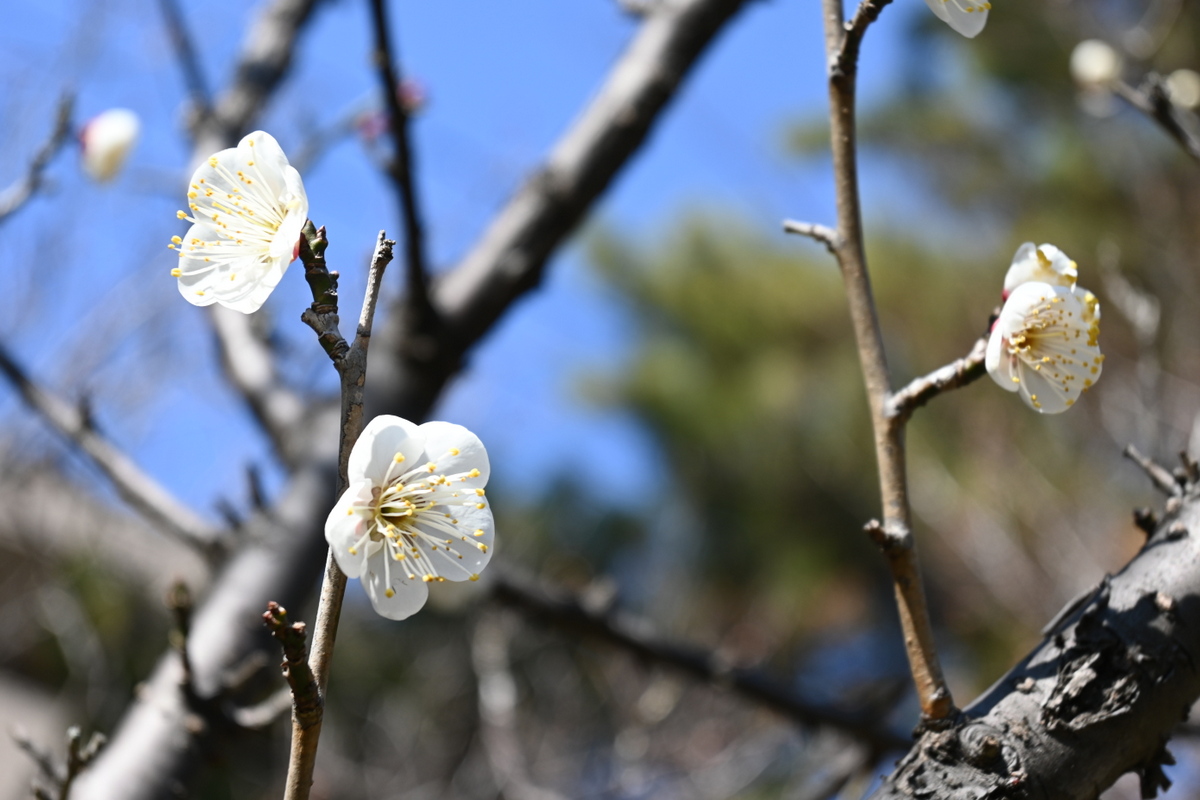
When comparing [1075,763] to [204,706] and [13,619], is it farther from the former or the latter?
[13,619]

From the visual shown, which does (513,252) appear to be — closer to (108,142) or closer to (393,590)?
(108,142)

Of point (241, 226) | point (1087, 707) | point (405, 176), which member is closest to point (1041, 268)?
point (1087, 707)

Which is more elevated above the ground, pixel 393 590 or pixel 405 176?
pixel 405 176

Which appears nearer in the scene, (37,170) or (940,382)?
(940,382)

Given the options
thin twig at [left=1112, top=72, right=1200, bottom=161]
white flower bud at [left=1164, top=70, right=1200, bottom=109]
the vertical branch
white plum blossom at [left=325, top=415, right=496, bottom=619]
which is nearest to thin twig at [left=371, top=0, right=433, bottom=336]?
the vertical branch

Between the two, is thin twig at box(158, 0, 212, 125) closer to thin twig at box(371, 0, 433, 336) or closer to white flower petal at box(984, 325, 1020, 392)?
thin twig at box(371, 0, 433, 336)

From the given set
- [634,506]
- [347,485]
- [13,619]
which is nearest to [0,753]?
[13,619]
